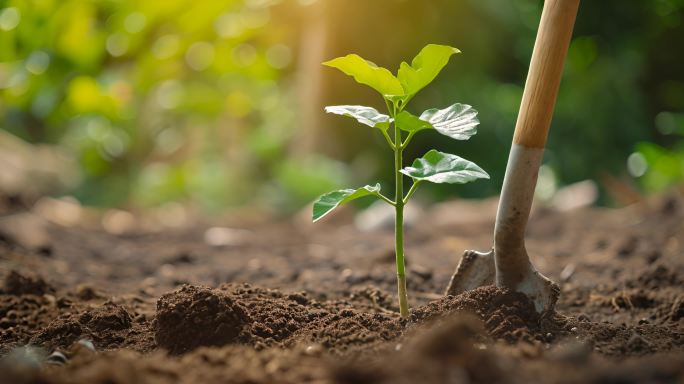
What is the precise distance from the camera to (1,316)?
1.93 meters

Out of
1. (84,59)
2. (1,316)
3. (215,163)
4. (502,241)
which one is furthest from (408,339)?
(215,163)

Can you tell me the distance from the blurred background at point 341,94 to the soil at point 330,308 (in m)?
1.62

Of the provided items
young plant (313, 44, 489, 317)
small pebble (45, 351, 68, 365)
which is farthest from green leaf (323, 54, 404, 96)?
small pebble (45, 351, 68, 365)

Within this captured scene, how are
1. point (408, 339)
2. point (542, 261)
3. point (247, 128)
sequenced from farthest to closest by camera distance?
point (247, 128) → point (542, 261) → point (408, 339)

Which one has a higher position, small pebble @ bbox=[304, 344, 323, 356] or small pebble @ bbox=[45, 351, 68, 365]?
small pebble @ bbox=[304, 344, 323, 356]

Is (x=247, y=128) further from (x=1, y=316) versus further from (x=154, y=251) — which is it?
(x=1, y=316)

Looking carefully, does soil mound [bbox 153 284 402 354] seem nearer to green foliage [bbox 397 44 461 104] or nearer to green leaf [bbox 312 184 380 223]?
green leaf [bbox 312 184 380 223]

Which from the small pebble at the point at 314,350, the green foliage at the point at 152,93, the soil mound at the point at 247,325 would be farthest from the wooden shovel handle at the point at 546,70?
the green foliage at the point at 152,93

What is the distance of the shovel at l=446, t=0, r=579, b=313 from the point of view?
1567mm

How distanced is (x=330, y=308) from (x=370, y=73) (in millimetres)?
630

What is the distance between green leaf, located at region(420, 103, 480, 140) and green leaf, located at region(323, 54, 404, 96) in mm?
93

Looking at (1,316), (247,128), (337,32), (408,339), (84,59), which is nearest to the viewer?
(408,339)

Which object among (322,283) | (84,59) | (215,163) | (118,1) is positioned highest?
(118,1)

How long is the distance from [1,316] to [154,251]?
1664 millimetres
